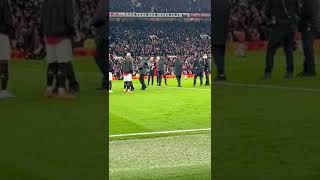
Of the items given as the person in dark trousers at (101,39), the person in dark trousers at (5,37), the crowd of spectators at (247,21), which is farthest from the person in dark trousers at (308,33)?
the person in dark trousers at (5,37)

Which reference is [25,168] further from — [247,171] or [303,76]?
[303,76]

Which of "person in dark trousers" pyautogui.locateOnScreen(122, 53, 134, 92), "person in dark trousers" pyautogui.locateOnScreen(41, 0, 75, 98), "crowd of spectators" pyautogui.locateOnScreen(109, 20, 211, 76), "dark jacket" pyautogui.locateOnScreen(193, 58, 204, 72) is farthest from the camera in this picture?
"crowd of spectators" pyautogui.locateOnScreen(109, 20, 211, 76)

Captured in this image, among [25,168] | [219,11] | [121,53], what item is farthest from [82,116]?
[121,53]

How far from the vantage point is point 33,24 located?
421 cm

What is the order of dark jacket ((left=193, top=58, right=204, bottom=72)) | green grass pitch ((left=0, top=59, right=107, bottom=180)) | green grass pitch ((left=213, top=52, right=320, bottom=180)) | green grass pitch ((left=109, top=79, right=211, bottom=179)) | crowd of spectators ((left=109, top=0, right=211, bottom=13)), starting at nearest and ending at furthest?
green grass pitch ((left=0, top=59, right=107, bottom=180))
green grass pitch ((left=213, top=52, right=320, bottom=180))
green grass pitch ((left=109, top=79, right=211, bottom=179))
dark jacket ((left=193, top=58, right=204, bottom=72))
crowd of spectators ((left=109, top=0, right=211, bottom=13))

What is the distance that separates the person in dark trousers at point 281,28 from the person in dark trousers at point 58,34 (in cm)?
165

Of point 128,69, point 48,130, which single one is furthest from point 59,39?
point 128,69

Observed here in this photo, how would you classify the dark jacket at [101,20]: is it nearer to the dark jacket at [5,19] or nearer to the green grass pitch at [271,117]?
the dark jacket at [5,19]

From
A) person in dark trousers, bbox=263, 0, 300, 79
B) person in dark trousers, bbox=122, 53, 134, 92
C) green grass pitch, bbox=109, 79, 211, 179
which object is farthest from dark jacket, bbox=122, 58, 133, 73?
person in dark trousers, bbox=263, 0, 300, 79

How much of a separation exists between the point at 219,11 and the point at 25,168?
2.07 metres

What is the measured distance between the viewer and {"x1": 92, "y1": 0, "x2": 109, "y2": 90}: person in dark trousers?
13.1 ft

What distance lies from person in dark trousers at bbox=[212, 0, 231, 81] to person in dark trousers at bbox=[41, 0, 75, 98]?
1210mm

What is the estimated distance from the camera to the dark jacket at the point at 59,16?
13.5 feet

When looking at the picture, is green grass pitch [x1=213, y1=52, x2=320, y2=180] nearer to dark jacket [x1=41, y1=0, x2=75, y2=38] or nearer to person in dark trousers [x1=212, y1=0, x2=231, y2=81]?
person in dark trousers [x1=212, y1=0, x2=231, y2=81]
